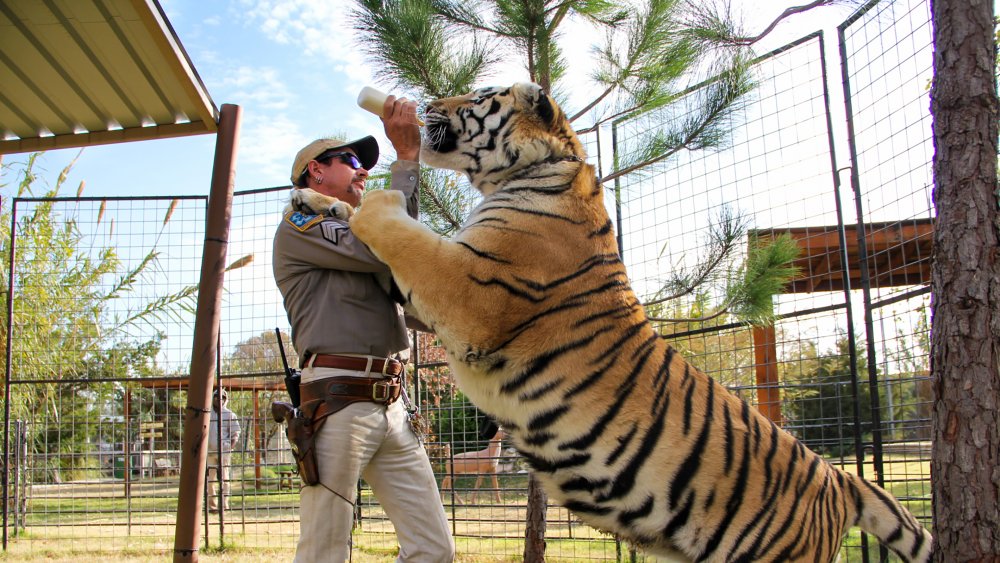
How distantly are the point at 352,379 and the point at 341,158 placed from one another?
1.17 m

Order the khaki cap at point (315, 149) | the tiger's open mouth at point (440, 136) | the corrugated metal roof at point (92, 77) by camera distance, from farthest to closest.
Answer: the corrugated metal roof at point (92, 77), the khaki cap at point (315, 149), the tiger's open mouth at point (440, 136)

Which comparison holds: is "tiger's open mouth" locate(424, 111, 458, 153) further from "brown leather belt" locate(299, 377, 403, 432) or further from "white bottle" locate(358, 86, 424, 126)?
"brown leather belt" locate(299, 377, 403, 432)

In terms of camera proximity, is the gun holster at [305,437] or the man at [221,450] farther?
the man at [221,450]

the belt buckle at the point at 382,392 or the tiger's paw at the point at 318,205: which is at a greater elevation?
the tiger's paw at the point at 318,205

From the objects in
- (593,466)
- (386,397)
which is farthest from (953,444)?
(386,397)

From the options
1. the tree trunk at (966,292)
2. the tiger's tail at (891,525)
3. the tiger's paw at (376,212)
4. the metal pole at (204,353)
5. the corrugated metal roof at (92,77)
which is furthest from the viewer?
the metal pole at (204,353)

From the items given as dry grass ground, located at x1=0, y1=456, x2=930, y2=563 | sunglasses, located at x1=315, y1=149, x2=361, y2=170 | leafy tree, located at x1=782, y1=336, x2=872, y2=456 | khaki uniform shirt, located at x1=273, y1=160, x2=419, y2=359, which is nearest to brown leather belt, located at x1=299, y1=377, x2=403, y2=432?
khaki uniform shirt, located at x1=273, y1=160, x2=419, y2=359

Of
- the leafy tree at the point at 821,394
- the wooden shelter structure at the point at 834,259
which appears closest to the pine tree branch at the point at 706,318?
the wooden shelter structure at the point at 834,259

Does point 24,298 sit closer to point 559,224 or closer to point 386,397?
point 386,397

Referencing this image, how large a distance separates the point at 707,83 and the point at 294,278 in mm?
3899

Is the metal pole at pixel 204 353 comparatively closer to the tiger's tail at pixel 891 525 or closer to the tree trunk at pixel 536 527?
the tree trunk at pixel 536 527

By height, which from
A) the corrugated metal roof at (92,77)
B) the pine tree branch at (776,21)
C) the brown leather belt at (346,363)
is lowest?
the brown leather belt at (346,363)

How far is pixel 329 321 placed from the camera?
10.6 ft

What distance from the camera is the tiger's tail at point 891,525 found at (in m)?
3.04
